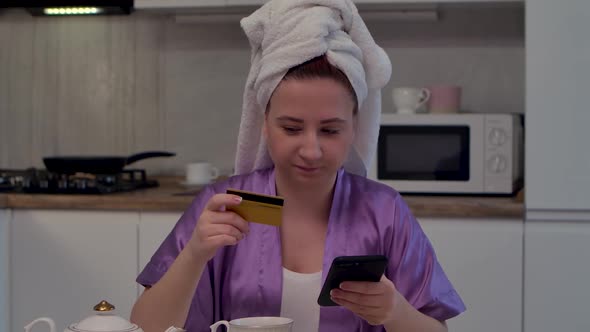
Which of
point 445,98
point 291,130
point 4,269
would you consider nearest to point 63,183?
point 4,269

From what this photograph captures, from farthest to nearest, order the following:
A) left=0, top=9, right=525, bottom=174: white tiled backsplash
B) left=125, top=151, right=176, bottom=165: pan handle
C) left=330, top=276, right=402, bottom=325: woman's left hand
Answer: left=0, top=9, right=525, bottom=174: white tiled backsplash, left=125, top=151, right=176, bottom=165: pan handle, left=330, top=276, right=402, bottom=325: woman's left hand

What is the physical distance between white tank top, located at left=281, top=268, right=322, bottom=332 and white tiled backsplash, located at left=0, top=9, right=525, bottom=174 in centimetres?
180

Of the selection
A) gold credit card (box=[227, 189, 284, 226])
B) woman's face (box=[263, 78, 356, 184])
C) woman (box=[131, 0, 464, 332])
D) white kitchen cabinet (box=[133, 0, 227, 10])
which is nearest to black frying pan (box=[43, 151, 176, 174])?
white kitchen cabinet (box=[133, 0, 227, 10])

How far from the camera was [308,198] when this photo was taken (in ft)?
5.18

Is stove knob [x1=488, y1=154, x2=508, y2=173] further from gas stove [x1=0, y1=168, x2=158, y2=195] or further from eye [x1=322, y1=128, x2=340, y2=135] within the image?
eye [x1=322, y1=128, x2=340, y2=135]

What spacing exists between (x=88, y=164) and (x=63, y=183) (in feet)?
0.65

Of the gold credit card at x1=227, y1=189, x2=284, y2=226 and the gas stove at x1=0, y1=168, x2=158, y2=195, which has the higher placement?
the gold credit card at x1=227, y1=189, x2=284, y2=226

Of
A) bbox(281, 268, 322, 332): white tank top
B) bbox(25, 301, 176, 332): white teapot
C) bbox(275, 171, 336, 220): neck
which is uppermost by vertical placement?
bbox(275, 171, 336, 220): neck

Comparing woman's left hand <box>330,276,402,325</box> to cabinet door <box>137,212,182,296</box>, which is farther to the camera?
cabinet door <box>137,212,182,296</box>

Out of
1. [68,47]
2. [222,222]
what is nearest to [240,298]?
[222,222]

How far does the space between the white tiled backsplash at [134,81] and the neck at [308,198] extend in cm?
170

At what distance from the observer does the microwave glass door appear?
2.85m

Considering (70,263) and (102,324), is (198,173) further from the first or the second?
(102,324)
